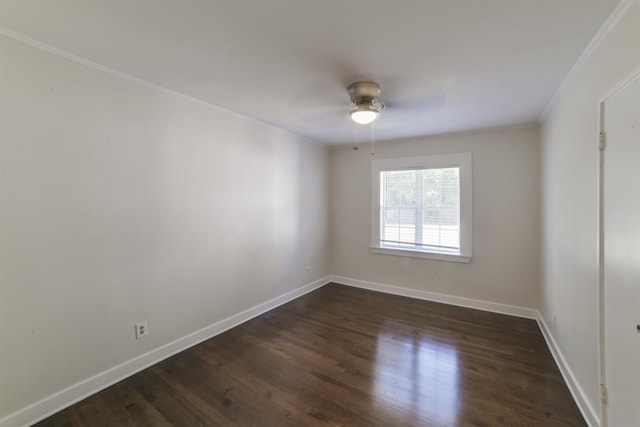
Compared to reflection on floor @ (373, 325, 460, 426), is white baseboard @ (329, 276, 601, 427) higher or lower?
higher

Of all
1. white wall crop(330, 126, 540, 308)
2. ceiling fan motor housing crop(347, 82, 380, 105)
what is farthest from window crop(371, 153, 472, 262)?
ceiling fan motor housing crop(347, 82, 380, 105)

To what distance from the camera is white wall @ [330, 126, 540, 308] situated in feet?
10.9

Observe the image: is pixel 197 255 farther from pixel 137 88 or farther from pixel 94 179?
pixel 137 88

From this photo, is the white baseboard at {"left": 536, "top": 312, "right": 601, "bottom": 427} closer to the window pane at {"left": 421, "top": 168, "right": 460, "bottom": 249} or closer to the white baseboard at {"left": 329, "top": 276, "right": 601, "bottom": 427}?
the white baseboard at {"left": 329, "top": 276, "right": 601, "bottom": 427}

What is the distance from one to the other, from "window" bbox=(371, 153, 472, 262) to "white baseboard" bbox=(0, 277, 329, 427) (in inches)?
93.5

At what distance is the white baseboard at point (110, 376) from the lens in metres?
1.71

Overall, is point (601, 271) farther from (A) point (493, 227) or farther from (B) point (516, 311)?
(B) point (516, 311)

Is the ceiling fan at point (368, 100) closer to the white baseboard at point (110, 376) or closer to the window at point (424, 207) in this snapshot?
the window at point (424, 207)

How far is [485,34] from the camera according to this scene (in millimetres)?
1557

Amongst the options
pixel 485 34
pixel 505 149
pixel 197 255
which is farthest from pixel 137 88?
pixel 505 149

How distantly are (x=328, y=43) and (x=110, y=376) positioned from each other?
2876mm

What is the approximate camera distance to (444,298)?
12.6 feet

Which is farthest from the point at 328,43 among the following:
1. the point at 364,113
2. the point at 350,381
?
the point at 350,381

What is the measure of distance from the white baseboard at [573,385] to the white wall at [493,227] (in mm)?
809
